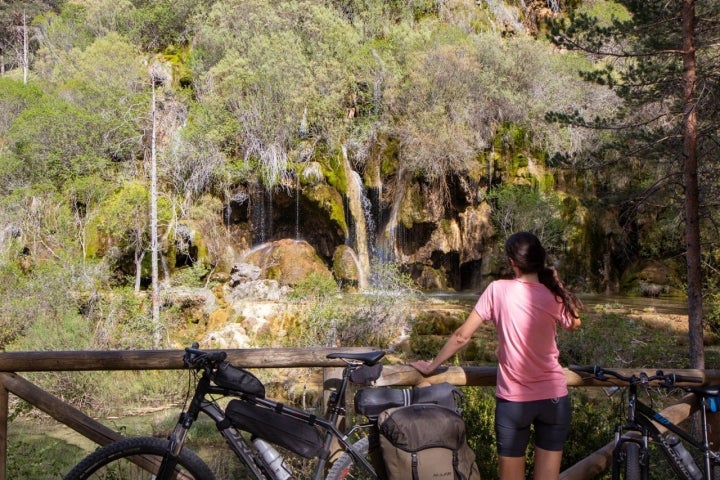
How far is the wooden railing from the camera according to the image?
3.16 metres

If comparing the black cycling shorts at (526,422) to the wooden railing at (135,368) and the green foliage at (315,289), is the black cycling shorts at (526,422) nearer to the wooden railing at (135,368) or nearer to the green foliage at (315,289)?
the wooden railing at (135,368)

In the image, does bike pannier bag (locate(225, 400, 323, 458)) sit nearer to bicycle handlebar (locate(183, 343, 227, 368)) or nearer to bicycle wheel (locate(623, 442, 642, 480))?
bicycle handlebar (locate(183, 343, 227, 368))

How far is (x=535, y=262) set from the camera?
2.77 m

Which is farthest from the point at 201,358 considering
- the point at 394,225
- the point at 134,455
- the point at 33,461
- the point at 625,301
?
the point at 625,301

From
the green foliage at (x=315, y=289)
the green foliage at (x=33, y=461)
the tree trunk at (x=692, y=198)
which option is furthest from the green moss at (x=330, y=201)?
the tree trunk at (x=692, y=198)

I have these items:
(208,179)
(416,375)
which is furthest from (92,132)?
(416,375)

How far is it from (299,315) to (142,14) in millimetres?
27125

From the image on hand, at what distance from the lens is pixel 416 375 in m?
3.22

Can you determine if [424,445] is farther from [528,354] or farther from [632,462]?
[632,462]

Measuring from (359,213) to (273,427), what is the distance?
2102cm

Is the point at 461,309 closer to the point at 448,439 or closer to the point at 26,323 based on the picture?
the point at 26,323

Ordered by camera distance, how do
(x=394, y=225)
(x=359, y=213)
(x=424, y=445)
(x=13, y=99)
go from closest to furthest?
(x=424, y=445) → (x=359, y=213) → (x=394, y=225) → (x=13, y=99)

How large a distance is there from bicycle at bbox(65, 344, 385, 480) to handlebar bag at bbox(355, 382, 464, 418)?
0.08m

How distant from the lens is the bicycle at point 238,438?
8.45 feet
